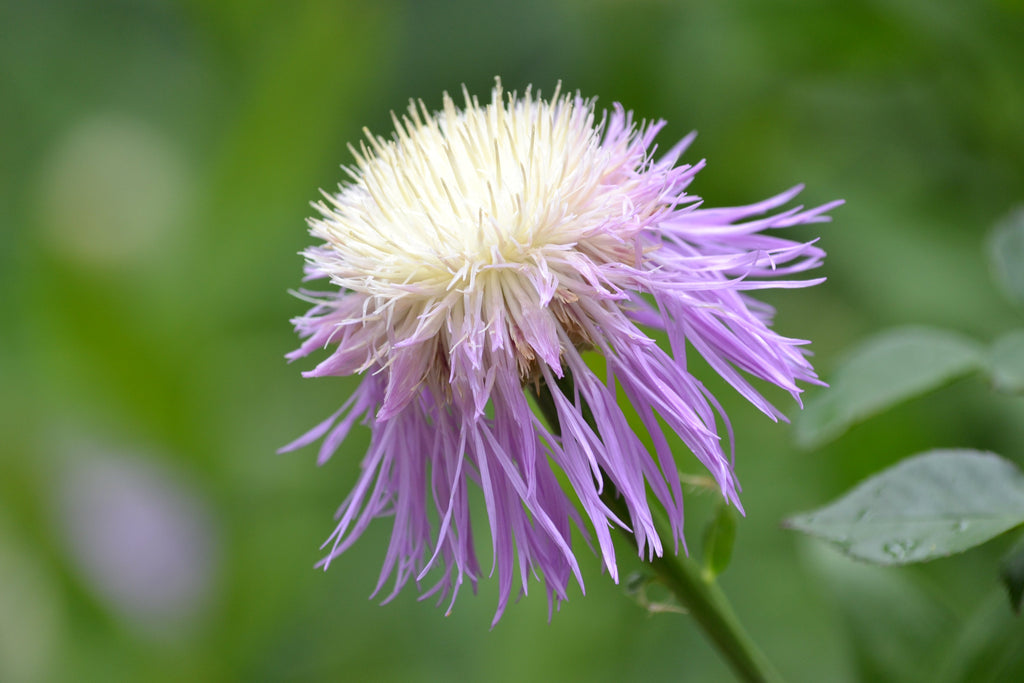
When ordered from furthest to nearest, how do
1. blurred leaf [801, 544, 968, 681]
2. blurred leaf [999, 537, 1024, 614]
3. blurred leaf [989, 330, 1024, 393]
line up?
blurred leaf [801, 544, 968, 681]
blurred leaf [989, 330, 1024, 393]
blurred leaf [999, 537, 1024, 614]

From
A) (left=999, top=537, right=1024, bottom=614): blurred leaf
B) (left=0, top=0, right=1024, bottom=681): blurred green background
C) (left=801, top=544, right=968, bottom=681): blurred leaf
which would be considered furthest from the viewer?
(left=0, top=0, right=1024, bottom=681): blurred green background

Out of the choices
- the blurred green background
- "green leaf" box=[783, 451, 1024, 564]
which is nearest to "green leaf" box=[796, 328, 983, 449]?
"green leaf" box=[783, 451, 1024, 564]

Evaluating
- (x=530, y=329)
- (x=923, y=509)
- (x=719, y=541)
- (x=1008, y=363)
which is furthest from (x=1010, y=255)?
(x=530, y=329)

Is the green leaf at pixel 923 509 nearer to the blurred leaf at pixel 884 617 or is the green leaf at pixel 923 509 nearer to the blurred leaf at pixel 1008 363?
the blurred leaf at pixel 1008 363

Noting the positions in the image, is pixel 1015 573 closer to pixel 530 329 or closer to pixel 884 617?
pixel 884 617

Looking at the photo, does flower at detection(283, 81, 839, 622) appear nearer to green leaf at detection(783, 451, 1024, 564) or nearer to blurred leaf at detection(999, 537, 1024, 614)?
green leaf at detection(783, 451, 1024, 564)

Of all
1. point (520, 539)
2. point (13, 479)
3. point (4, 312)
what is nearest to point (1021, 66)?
point (520, 539)

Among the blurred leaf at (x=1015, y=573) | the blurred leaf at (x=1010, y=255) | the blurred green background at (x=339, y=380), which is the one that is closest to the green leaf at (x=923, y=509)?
the blurred leaf at (x=1015, y=573)
